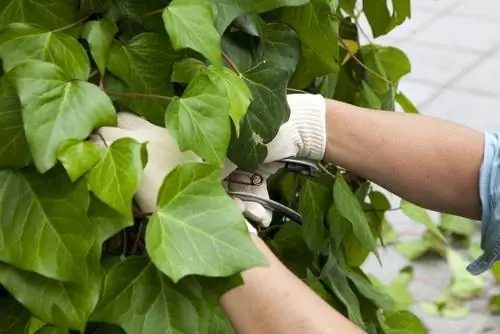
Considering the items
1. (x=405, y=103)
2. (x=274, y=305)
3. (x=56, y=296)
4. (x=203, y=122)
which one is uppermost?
(x=203, y=122)

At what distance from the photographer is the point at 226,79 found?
0.73 metres

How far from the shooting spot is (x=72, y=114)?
2.15 feet

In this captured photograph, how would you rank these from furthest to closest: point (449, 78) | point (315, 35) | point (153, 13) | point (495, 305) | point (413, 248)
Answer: point (449, 78) < point (413, 248) < point (495, 305) < point (315, 35) < point (153, 13)

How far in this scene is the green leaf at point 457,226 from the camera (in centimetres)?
244

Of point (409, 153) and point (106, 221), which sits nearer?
point (106, 221)

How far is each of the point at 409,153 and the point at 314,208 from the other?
15cm

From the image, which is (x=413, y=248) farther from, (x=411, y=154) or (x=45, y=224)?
(x=45, y=224)

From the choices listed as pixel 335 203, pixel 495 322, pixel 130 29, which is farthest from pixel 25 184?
pixel 495 322

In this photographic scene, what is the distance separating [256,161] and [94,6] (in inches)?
8.8

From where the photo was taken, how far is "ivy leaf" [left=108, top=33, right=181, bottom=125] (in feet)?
2.42

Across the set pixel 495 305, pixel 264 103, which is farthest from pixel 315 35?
pixel 495 305

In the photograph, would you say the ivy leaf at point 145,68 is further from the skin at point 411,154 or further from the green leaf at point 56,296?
the skin at point 411,154

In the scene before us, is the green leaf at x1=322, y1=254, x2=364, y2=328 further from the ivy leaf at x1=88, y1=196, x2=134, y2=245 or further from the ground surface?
the ground surface

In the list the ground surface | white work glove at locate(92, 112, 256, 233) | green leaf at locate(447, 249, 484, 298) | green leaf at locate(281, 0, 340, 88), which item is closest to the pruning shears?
green leaf at locate(281, 0, 340, 88)
